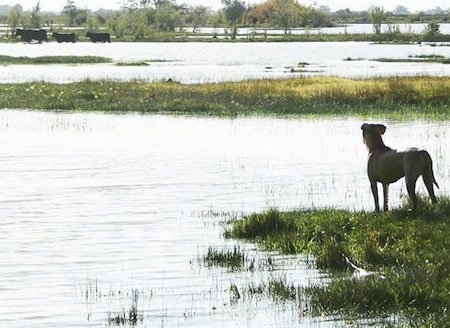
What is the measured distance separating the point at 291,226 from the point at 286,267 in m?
2.35

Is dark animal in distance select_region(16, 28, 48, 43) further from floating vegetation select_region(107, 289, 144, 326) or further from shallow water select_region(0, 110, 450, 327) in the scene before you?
floating vegetation select_region(107, 289, 144, 326)

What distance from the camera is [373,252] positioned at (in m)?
15.5

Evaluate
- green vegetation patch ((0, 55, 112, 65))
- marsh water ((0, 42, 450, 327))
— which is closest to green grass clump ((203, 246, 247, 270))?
marsh water ((0, 42, 450, 327))

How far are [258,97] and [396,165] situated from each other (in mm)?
27863

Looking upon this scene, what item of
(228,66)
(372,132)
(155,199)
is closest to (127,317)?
(372,132)

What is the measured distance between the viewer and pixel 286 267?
15773mm

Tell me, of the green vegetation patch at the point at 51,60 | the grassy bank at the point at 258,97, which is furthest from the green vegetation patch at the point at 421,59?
the grassy bank at the point at 258,97

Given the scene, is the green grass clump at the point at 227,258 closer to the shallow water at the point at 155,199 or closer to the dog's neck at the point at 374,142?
the shallow water at the point at 155,199

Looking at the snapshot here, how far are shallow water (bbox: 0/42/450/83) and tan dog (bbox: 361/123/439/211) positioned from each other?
125 feet

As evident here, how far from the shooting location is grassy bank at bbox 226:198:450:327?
12938 mm

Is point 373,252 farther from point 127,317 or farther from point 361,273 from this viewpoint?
point 127,317

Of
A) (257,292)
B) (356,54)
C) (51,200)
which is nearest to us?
(257,292)

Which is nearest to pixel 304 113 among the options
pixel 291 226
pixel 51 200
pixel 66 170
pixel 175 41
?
pixel 66 170

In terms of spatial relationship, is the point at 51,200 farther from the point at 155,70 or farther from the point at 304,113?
the point at 155,70
